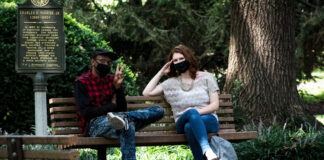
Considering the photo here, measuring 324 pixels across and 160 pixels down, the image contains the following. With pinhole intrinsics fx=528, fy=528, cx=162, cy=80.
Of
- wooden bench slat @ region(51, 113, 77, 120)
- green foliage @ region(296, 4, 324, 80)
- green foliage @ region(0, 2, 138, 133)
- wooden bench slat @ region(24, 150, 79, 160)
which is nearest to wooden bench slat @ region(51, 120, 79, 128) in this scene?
wooden bench slat @ region(51, 113, 77, 120)

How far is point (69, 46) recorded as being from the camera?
7.78 m

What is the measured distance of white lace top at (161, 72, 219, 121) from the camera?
5555mm

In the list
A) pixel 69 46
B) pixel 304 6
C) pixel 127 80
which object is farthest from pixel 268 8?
pixel 304 6

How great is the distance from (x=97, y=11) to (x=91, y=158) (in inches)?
342

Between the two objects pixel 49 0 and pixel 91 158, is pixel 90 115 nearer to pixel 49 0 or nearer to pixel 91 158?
pixel 91 158

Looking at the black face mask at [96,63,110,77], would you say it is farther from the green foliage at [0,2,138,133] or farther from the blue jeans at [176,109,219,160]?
the green foliage at [0,2,138,133]

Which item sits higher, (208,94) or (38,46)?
(38,46)

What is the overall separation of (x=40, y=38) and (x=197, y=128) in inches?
98.4

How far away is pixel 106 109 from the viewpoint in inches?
203

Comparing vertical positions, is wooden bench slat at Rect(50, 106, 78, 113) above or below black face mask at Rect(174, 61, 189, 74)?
below

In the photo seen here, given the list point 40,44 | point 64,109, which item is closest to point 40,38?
point 40,44

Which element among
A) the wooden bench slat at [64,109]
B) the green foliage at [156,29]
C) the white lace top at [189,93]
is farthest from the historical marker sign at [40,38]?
the green foliage at [156,29]

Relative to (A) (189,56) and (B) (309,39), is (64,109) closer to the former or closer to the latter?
(A) (189,56)

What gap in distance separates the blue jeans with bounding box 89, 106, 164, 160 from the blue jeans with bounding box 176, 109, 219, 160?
0.26m
